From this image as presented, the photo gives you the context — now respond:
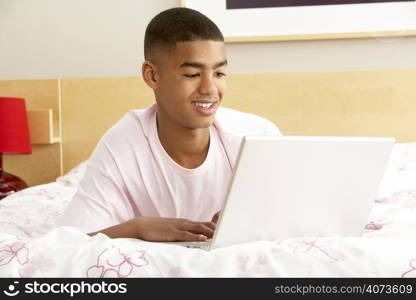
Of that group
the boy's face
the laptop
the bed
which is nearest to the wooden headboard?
the bed

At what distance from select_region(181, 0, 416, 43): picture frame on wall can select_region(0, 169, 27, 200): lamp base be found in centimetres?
105

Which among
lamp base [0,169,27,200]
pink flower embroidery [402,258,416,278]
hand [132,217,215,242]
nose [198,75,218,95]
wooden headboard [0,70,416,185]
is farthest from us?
wooden headboard [0,70,416,185]

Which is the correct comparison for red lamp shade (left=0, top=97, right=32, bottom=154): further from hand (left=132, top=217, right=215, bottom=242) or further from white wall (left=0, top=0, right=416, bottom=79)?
hand (left=132, top=217, right=215, bottom=242)

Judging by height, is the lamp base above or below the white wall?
below

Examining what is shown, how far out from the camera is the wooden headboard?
2.48 metres

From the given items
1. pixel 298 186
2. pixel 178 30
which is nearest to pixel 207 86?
pixel 178 30

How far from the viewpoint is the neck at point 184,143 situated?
137 centimetres

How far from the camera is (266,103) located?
2.55 meters

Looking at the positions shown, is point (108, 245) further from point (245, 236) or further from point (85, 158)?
point (85, 158)

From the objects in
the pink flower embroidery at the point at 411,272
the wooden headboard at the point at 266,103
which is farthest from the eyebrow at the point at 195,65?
the wooden headboard at the point at 266,103

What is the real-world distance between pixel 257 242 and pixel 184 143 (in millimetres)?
482

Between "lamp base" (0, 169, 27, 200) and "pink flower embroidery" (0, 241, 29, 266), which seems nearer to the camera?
"pink flower embroidery" (0, 241, 29, 266)

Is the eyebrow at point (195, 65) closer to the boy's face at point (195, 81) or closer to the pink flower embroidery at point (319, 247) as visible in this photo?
the boy's face at point (195, 81)

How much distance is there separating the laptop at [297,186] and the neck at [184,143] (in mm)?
402
